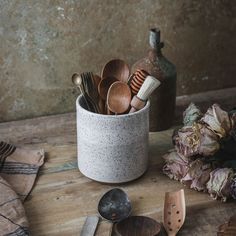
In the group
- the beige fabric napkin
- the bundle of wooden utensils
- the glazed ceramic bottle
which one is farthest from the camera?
the glazed ceramic bottle

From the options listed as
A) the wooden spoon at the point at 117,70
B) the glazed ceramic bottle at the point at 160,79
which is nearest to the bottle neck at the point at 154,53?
the glazed ceramic bottle at the point at 160,79

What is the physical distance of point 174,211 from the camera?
74 centimetres

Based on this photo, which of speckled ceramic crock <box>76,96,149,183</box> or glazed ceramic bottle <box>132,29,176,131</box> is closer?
speckled ceramic crock <box>76,96,149,183</box>

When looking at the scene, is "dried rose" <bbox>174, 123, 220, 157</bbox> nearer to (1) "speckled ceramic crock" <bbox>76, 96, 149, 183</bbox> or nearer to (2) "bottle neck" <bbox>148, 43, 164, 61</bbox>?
(1) "speckled ceramic crock" <bbox>76, 96, 149, 183</bbox>

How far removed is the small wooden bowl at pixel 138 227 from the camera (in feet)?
2.27

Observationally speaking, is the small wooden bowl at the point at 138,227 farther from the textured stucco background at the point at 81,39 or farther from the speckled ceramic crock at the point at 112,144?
the textured stucco background at the point at 81,39

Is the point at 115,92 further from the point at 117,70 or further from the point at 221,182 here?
the point at 221,182

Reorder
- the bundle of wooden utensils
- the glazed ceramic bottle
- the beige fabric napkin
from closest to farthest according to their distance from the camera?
the beige fabric napkin, the bundle of wooden utensils, the glazed ceramic bottle

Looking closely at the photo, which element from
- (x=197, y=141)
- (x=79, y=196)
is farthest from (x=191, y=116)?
(x=79, y=196)

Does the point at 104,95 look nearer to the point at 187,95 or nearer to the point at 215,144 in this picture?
the point at 215,144

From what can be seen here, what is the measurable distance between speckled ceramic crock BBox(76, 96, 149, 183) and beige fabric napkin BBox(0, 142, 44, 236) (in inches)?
3.9

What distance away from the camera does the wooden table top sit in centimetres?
72

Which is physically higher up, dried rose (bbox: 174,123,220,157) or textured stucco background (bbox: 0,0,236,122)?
textured stucco background (bbox: 0,0,236,122)

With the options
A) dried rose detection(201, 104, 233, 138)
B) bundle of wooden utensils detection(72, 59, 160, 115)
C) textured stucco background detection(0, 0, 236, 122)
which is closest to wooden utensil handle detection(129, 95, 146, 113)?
bundle of wooden utensils detection(72, 59, 160, 115)
